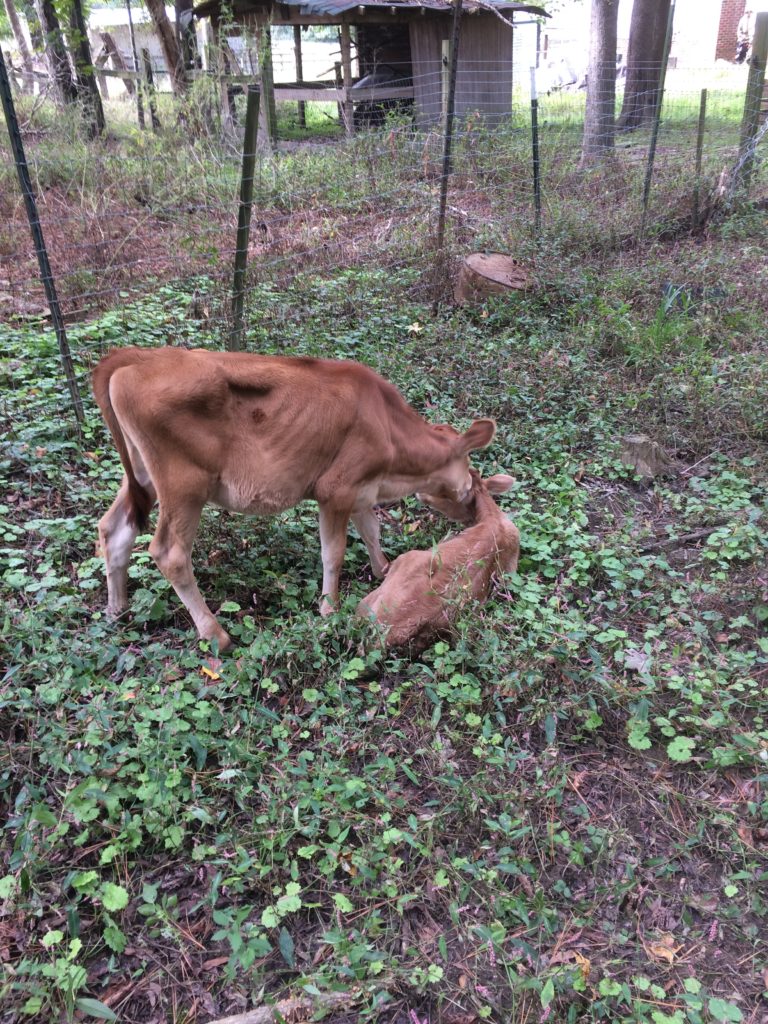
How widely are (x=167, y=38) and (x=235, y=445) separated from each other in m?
13.4

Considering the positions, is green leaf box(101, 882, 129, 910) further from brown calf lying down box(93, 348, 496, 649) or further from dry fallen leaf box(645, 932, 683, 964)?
dry fallen leaf box(645, 932, 683, 964)

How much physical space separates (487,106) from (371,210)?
1182cm

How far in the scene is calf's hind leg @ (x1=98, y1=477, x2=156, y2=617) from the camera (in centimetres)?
429

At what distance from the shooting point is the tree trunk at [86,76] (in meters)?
12.6

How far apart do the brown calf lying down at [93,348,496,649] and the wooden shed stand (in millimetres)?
14045

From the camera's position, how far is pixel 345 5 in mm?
16641

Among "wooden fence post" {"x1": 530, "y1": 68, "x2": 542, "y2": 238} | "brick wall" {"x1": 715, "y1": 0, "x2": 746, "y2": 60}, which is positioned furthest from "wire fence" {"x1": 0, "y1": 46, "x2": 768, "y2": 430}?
"brick wall" {"x1": 715, "y1": 0, "x2": 746, "y2": 60}

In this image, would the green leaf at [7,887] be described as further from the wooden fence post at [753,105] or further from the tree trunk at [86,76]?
the wooden fence post at [753,105]

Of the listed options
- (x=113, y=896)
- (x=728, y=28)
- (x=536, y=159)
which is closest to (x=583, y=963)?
(x=113, y=896)

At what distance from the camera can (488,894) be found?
2939 mm

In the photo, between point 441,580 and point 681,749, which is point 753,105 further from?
point 681,749

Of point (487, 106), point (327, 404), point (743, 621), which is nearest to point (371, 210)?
point (327, 404)

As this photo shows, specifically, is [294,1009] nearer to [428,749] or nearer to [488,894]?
[488,894]

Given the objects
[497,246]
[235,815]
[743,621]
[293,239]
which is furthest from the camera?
[497,246]
